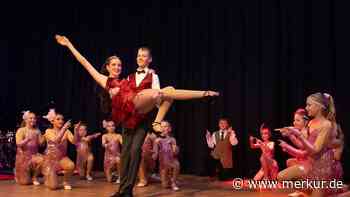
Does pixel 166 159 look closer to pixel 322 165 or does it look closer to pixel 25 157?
pixel 25 157

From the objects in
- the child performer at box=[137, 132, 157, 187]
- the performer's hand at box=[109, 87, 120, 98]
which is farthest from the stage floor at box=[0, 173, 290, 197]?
the performer's hand at box=[109, 87, 120, 98]

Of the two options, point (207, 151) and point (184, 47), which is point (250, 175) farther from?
point (184, 47)

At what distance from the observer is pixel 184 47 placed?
24.6 ft

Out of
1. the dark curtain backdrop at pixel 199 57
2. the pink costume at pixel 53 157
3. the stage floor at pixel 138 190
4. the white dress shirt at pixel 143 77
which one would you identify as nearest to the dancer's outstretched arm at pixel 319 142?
the white dress shirt at pixel 143 77

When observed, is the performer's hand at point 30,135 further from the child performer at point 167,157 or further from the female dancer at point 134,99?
the female dancer at point 134,99

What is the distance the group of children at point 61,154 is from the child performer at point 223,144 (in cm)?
78

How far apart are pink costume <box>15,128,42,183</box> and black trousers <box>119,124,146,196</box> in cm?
196

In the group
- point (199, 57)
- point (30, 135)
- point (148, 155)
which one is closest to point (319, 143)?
point (148, 155)

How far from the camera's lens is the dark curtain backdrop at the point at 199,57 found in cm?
630

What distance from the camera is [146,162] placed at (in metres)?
6.07

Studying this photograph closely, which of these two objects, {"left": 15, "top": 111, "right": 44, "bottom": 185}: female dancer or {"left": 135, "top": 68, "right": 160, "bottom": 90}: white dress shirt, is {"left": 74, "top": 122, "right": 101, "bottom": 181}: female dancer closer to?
{"left": 15, "top": 111, "right": 44, "bottom": 185}: female dancer

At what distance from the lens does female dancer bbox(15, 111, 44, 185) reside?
5.93 meters

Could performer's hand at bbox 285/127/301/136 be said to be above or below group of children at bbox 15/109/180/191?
above

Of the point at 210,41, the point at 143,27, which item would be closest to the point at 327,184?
the point at 210,41
